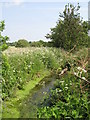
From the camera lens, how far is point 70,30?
14680 millimetres

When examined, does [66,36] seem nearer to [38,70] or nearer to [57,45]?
[57,45]

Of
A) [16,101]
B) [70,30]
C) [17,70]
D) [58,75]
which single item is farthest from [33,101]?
[70,30]

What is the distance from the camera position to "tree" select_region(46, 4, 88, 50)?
577 inches

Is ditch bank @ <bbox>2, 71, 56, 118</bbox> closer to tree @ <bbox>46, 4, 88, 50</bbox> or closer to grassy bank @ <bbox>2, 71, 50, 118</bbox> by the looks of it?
grassy bank @ <bbox>2, 71, 50, 118</bbox>

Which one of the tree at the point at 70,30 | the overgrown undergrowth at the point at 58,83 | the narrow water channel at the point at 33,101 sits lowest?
the narrow water channel at the point at 33,101

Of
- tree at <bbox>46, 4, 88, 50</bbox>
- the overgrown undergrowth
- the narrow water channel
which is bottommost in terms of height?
the narrow water channel

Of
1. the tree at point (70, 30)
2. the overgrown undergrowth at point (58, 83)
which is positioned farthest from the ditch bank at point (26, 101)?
the tree at point (70, 30)

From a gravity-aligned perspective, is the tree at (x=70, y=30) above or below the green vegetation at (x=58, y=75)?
above

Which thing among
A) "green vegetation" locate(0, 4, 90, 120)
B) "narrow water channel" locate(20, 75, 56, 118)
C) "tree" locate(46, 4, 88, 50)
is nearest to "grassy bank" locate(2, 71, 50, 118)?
"green vegetation" locate(0, 4, 90, 120)

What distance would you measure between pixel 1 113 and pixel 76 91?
1842 millimetres

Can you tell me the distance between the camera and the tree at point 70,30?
14664 millimetres

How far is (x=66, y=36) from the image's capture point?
14.5 meters

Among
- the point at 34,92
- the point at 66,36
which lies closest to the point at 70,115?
the point at 34,92

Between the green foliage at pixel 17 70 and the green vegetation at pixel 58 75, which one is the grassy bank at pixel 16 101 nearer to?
the green vegetation at pixel 58 75
